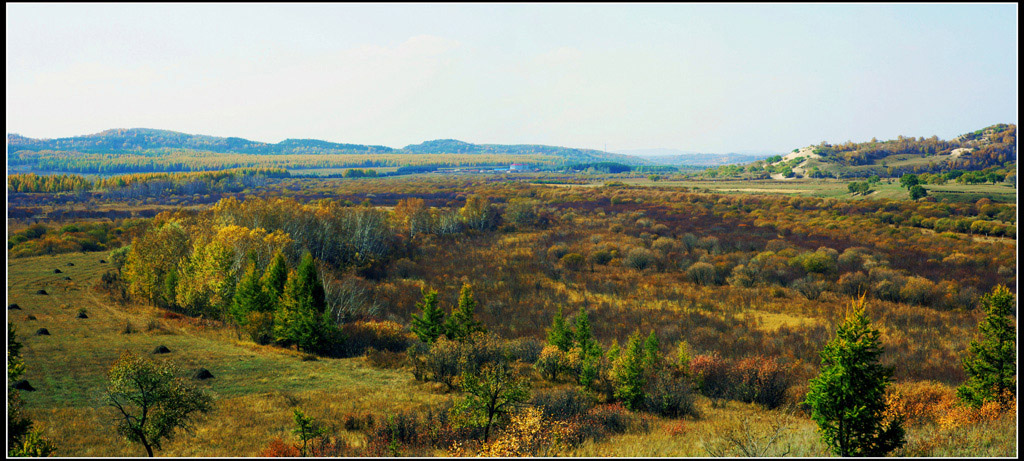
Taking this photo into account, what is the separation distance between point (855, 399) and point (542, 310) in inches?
1183

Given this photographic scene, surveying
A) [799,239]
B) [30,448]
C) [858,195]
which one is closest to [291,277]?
[30,448]

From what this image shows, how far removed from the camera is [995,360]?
18.7 m

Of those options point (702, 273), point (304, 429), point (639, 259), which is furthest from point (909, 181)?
point (304, 429)

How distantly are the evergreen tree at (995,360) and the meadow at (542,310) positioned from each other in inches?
49.9

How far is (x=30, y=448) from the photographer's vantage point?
42.1ft

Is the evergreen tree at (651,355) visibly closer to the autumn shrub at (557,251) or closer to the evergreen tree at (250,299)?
the evergreen tree at (250,299)

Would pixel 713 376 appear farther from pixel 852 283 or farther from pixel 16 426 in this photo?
pixel 16 426

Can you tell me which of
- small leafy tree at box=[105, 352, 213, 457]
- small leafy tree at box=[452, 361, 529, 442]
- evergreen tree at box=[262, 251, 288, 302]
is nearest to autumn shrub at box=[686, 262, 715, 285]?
evergreen tree at box=[262, 251, 288, 302]

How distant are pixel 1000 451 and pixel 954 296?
1384 inches

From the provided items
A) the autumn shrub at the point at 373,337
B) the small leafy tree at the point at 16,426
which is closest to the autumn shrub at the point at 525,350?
the autumn shrub at the point at 373,337

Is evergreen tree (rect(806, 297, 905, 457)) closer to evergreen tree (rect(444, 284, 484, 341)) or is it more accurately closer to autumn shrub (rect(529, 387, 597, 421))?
autumn shrub (rect(529, 387, 597, 421))

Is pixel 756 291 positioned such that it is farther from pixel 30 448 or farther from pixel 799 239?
pixel 30 448

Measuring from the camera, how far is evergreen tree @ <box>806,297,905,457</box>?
550 inches

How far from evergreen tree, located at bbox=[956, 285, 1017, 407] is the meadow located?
4.16ft
